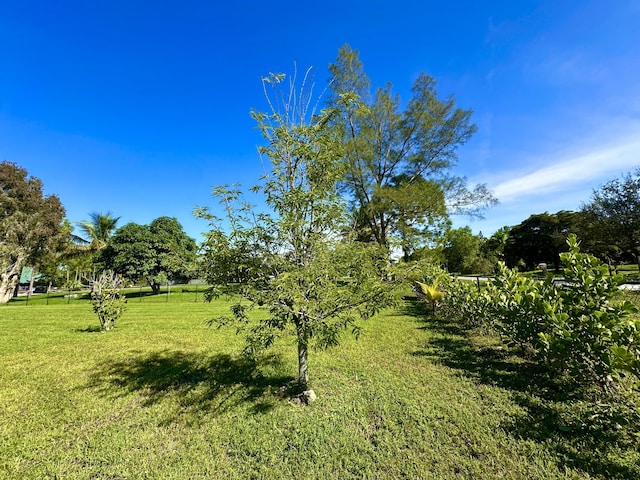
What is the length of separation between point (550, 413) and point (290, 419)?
291 cm

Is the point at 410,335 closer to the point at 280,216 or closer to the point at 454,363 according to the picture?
the point at 454,363

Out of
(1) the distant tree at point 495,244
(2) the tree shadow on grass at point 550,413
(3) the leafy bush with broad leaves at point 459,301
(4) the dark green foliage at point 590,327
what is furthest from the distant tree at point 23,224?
(1) the distant tree at point 495,244

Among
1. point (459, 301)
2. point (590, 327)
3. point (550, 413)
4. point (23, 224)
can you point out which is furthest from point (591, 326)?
point (23, 224)

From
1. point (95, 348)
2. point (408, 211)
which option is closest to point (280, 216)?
point (95, 348)

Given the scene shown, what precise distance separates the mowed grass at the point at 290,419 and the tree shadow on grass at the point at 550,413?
2 cm

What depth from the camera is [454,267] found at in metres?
36.7

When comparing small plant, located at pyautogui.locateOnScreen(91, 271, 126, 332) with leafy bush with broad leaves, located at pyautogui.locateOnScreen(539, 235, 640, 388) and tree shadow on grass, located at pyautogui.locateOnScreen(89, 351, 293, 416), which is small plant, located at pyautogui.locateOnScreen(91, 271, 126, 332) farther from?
leafy bush with broad leaves, located at pyautogui.locateOnScreen(539, 235, 640, 388)

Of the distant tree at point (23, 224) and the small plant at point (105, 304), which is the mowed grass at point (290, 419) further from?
the distant tree at point (23, 224)

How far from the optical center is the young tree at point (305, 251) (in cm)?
313

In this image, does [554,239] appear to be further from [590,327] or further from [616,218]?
[590,327]

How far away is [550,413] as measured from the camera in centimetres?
313

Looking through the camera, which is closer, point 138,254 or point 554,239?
point 138,254

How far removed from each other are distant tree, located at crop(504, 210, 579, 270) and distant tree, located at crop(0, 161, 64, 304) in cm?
4935

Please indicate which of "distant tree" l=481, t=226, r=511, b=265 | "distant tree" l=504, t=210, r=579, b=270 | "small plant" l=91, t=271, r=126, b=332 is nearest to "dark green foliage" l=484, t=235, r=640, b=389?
"small plant" l=91, t=271, r=126, b=332
